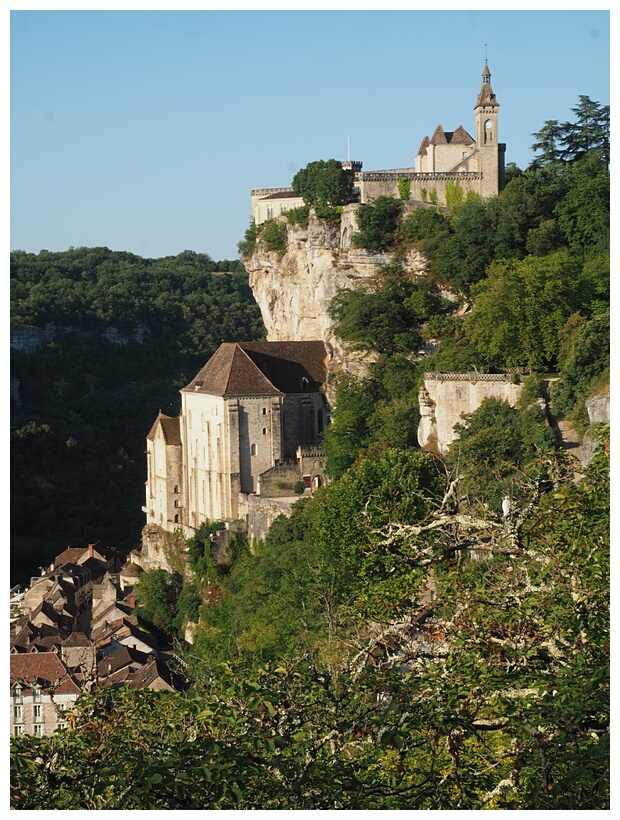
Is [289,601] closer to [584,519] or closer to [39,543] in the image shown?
[584,519]

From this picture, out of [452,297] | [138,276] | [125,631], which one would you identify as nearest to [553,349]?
[452,297]

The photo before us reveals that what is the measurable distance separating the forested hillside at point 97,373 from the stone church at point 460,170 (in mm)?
29947

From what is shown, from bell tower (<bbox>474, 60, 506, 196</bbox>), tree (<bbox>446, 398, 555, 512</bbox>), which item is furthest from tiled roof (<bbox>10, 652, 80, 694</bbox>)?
bell tower (<bbox>474, 60, 506, 196</bbox>)

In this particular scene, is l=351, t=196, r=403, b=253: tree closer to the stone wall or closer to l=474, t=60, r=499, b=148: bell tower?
l=474, t=60, r=499, b=148: bell tower

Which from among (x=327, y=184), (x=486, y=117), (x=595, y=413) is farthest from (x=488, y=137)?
(x=595, y=413)

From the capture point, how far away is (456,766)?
11445mm

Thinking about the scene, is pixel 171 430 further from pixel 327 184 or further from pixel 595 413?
pixel 595 413

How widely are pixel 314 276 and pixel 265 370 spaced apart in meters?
6.03

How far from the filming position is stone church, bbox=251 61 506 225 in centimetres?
4903

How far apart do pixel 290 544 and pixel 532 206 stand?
15.9 meters

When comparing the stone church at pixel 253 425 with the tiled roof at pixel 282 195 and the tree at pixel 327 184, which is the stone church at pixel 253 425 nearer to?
the tree at pixel 327 184

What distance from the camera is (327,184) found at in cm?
5125

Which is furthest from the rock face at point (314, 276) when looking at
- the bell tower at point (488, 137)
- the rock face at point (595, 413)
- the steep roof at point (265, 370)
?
the rock face at point (595, 413)

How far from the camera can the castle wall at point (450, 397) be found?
123 feet
